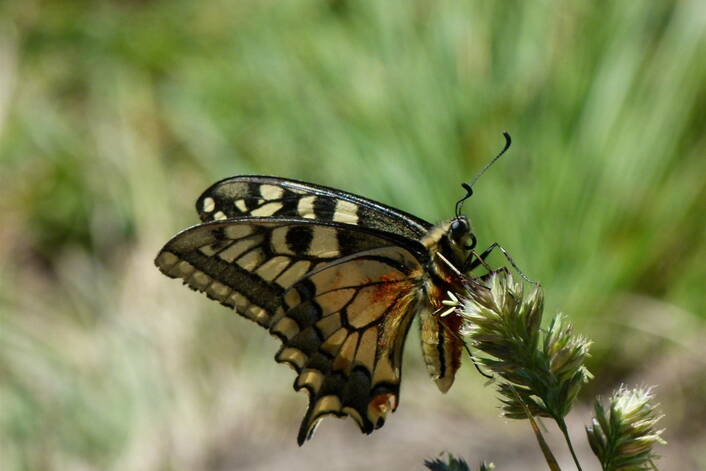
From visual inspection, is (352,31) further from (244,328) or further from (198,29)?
(244,328)

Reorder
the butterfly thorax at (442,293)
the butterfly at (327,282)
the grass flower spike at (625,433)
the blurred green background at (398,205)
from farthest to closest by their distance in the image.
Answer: the blurred green background at (398,205)
the butterfly at (327,282)
the butterfly thorax at (442,293)
the grass flower spike at (625,433)

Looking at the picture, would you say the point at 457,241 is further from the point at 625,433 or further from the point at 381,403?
the point at 625,433

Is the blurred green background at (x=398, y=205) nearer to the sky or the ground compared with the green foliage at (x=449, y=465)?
nearer to the sky

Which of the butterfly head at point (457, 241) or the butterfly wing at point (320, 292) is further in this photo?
the butterfly wing at point (320, 292)

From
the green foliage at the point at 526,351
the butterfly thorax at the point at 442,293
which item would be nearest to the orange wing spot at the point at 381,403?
the butterfly thorax at the point at 442,293

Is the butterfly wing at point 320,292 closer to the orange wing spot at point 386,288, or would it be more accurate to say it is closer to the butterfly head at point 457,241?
the orange wing spot at point 386,288

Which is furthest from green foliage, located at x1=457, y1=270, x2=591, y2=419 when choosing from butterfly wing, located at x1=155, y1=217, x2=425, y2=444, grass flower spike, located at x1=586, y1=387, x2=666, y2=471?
butterfly wing, located at x1=155, y1=217, x2=425, y2=444

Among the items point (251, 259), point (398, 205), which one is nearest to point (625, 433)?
point (251, 259)
